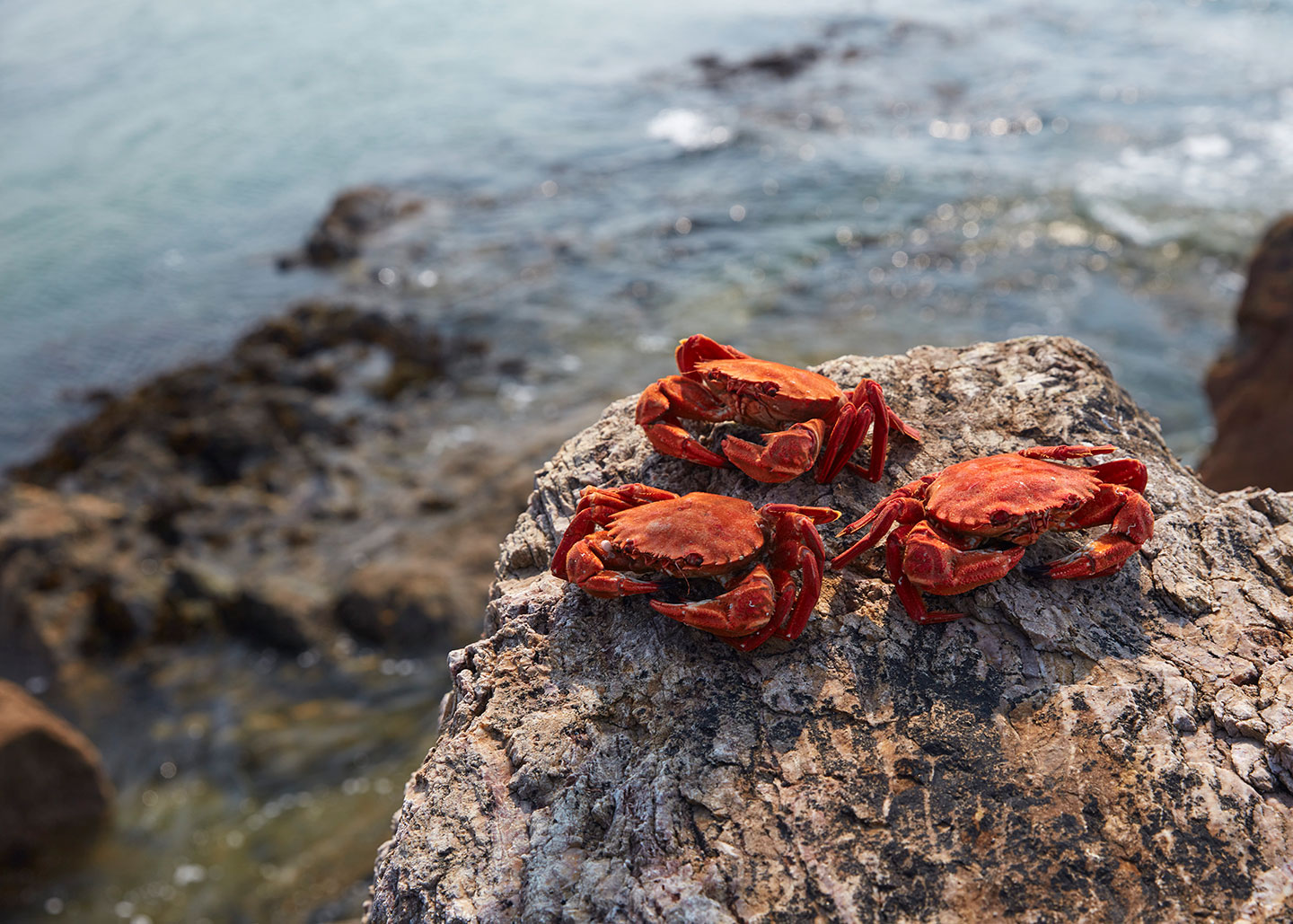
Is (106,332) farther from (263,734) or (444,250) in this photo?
(263,734)

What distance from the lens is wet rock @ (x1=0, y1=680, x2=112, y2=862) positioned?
263 inches

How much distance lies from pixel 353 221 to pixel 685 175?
6766mm

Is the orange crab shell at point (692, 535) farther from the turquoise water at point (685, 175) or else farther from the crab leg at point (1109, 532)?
the turquoise water at point (685, 175)

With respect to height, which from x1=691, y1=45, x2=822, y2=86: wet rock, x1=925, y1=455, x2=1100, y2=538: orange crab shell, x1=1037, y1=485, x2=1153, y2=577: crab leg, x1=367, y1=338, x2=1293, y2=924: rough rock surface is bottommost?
x1=691, y1=45, x2=822, y2=86: wet rock

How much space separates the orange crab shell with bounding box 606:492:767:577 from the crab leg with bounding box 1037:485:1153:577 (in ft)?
3.81

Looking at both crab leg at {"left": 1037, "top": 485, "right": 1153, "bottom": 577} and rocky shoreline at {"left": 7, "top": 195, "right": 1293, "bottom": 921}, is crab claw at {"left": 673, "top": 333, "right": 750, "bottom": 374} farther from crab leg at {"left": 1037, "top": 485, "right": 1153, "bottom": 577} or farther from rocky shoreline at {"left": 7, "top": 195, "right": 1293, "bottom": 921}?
crab leg at {"left": 1037, "top": 485, "right": 1153, "bottom": 577}

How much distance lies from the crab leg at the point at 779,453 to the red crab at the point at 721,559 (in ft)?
0.62

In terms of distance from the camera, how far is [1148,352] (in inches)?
433

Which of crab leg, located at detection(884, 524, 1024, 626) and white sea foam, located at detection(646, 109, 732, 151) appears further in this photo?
white sea foam, located at detection(646, 109, 732, 151)

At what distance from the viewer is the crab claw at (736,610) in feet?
10.0

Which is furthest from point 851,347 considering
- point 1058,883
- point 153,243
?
point 153,243

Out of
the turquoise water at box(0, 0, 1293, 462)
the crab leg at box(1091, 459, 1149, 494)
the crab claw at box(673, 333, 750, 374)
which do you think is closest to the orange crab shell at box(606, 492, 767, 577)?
Answer: the crab claw at box(673, 333, 750, 374)

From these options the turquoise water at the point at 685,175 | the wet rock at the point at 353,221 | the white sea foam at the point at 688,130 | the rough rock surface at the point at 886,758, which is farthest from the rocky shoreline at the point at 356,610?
the white sea foam at the point at 688,130

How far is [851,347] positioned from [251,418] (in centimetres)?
786
